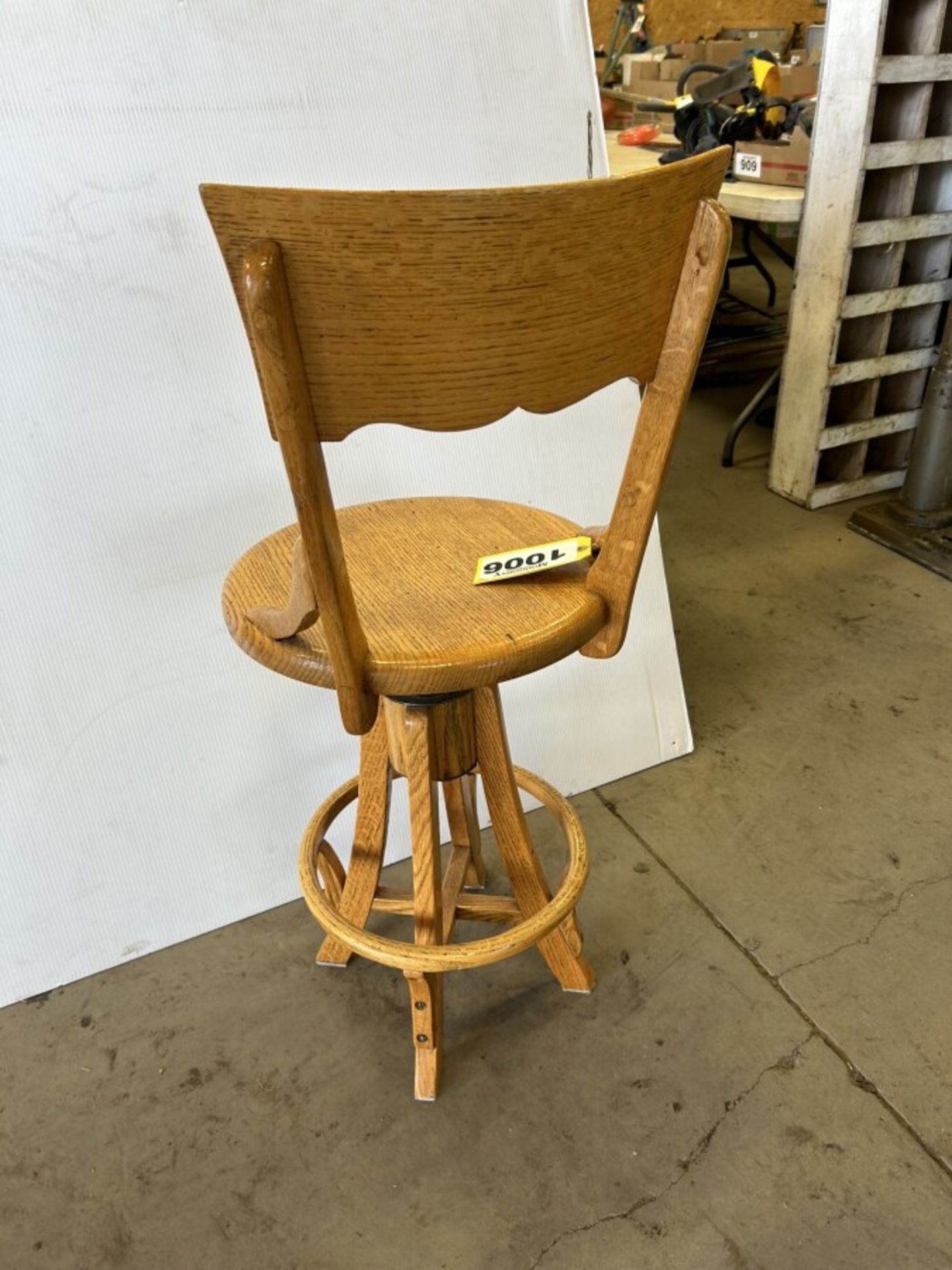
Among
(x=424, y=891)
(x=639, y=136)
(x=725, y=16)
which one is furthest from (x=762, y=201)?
(x=725, y=16)

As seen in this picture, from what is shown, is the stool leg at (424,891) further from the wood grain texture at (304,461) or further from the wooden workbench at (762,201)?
the wooden workbench at (762,201)

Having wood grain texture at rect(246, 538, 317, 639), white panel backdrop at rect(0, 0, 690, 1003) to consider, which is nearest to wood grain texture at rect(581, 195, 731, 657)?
wood grain texture at rect(246, 538, 317, 639)

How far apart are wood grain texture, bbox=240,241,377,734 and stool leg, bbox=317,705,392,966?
337 mm

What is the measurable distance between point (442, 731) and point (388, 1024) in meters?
0.53

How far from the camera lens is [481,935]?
146cm

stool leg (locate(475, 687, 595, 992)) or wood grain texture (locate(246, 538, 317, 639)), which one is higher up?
wood grain texture (locate(246, 538, 317, 639))

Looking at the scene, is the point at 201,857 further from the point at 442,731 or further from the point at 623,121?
the point at 623,121

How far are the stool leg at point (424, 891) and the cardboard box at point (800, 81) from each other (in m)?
3.21

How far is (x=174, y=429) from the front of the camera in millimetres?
1255

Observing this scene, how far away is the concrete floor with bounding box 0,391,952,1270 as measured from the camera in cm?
107

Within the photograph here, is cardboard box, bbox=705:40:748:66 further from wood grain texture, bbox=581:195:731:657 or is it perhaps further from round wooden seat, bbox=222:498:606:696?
wood grain texture, bbox=581:195:731:657

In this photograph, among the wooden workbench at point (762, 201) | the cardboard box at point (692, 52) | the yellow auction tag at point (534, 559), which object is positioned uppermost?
the cardboard box at point (692, 52)

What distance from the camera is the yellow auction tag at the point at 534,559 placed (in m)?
0.90

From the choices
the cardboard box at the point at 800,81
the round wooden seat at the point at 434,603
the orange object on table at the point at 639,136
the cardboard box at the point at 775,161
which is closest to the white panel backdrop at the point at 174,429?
the round wooden seat at the point at 434,603
